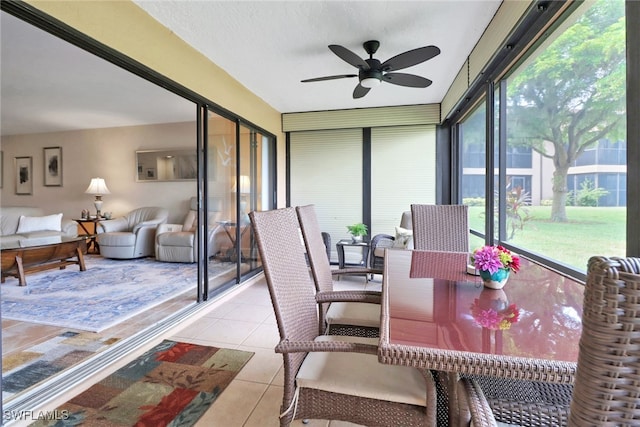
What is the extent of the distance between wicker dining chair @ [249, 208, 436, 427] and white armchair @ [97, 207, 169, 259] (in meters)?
4.91

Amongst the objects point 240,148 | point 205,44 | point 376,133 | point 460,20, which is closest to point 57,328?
point 240,148

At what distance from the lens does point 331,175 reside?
17.3 feet

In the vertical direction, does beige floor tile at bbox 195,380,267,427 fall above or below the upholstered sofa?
below

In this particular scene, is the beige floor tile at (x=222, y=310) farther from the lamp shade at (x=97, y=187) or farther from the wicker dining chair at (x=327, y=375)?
the lamp shade at (x=97, y=187)

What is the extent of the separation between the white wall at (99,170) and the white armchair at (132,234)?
288mm

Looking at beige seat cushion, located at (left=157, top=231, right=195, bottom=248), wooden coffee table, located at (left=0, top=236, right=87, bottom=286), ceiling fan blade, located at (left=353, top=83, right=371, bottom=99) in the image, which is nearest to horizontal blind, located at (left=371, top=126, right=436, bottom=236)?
ceiling fan blade, located at (left=353, top=83, right=371, bottom=99)

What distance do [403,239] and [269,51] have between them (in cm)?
278

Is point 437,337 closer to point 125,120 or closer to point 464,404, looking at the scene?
point 464,404

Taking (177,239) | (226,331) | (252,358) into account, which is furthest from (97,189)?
(252,358)

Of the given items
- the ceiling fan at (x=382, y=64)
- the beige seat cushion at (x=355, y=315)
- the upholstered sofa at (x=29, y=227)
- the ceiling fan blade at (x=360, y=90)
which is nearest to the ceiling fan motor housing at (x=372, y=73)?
the ceiling fan at (x=382, y=64)

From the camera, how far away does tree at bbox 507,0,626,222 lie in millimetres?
1404

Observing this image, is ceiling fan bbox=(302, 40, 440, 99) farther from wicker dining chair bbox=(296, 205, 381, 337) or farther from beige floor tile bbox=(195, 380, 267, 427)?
beige floor tile bbox=(195, 380, 267, 427)

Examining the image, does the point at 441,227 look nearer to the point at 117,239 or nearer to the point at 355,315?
the point at 355,315

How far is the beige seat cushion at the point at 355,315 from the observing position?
1602 mm
